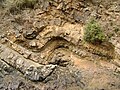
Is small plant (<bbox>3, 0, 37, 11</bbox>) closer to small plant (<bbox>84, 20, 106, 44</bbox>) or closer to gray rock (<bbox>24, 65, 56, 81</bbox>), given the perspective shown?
small plant (<bbox>84, 20, 106, 44</bbox>)

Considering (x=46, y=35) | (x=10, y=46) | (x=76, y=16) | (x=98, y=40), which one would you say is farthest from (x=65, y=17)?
(x=10, y=46)

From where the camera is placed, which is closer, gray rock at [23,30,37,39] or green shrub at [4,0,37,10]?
gray rock at [23,30,37,39]

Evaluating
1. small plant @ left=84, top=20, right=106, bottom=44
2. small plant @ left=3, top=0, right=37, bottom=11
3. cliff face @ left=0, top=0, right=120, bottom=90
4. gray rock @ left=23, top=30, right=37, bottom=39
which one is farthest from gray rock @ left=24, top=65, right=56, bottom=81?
small plant @ left=3, top=0, right=37, bottom=11

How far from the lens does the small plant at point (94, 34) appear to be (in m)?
5.63

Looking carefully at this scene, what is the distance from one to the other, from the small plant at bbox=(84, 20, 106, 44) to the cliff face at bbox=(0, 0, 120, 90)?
0.11 metres

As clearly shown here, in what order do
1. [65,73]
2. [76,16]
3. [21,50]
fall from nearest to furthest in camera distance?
1. [65,73]
2. [21,50]
3. [76,16]

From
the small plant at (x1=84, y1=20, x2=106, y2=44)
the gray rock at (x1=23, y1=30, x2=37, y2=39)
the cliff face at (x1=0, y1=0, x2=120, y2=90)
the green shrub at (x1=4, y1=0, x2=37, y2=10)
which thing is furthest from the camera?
the green shrub at (x1=4, y1=0, x2=37, y2=10)

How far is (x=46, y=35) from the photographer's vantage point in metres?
6.02

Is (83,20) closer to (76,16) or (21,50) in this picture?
(76,16)

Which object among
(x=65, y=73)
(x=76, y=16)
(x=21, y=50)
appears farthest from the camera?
(x=76, y=16)

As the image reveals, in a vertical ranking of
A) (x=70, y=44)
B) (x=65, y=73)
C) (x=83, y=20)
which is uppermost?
(x=83, y=20)

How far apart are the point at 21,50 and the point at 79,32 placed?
1328mm

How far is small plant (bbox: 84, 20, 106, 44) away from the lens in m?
5.63

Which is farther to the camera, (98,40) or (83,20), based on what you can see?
(83,20)
